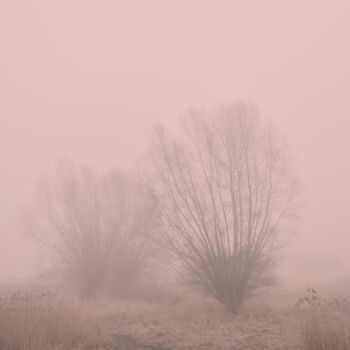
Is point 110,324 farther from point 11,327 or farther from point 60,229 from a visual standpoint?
point 60,229

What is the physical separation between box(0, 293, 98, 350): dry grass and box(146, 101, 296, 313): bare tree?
473 centimetres

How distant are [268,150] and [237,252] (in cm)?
384

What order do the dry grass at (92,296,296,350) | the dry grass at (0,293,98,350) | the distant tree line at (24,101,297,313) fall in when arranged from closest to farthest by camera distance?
the dry grass at (0,293,98,350) → the dry grass at (92,296,296,350) → the distant tree line at (24,101,297,313)

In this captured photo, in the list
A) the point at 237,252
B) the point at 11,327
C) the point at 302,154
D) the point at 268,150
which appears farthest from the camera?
the point at 302,154

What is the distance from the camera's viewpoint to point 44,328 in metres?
8.59

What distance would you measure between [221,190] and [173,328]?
5.40 m

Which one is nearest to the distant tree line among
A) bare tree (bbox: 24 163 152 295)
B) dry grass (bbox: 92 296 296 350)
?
dry grass (bbox: 92 296 296 350)

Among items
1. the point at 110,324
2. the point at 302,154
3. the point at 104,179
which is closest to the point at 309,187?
the point at 302,154

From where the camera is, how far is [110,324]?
39.4 feet

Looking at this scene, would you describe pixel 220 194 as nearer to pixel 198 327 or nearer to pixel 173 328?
pixel 198 327

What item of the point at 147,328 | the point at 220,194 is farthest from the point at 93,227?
the point at 147,328

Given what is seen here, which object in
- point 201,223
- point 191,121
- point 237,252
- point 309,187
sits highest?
point 309,187

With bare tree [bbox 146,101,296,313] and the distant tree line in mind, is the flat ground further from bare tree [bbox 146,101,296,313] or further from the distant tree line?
bare tree [bbox 146,101,296,313]

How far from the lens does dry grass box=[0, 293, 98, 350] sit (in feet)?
25.2
